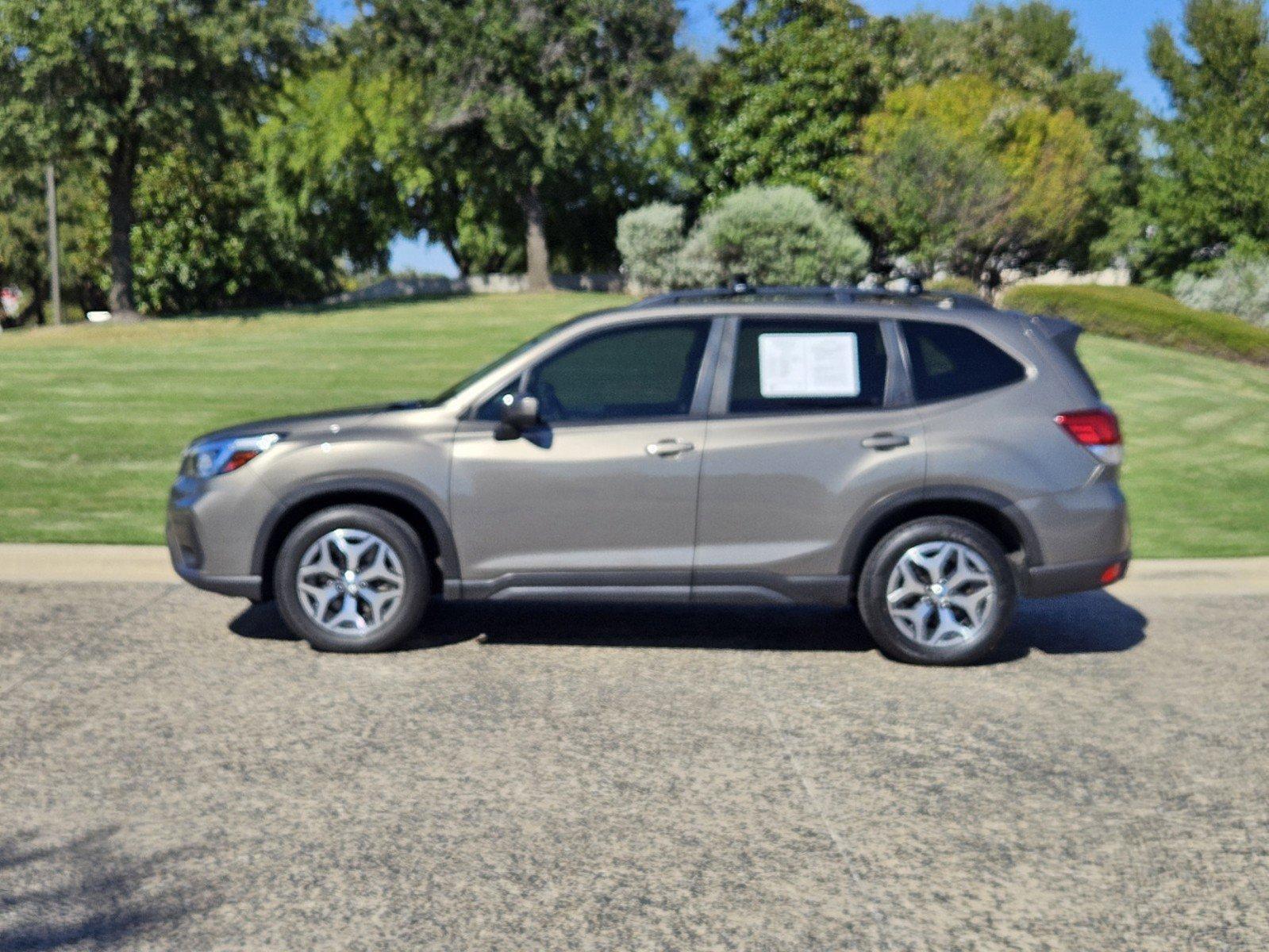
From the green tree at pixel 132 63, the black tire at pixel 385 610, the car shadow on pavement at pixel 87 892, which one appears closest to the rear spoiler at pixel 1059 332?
the black tire at pixel 385 610

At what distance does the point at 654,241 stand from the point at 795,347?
4499cm

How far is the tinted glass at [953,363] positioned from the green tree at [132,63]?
37.1 m

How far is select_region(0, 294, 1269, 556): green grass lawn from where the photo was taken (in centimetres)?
1226

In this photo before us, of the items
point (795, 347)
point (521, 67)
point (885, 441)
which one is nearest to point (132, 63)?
point (521, 67)

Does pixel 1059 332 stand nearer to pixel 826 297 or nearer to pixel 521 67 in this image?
pixel 826 297

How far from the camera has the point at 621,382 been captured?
806 centimetres

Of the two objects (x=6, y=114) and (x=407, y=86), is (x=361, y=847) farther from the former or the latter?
(x=407, y=86)

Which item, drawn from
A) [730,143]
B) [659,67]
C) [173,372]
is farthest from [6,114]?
[730,143]

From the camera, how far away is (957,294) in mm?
8492

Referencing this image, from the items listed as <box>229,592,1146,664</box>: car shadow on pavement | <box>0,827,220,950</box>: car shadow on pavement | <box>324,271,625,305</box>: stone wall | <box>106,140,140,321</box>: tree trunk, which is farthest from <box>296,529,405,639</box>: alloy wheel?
<box>324,271,625,305</box>: stone wall

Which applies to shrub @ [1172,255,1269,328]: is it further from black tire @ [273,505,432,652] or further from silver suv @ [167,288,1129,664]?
black tire @ [273,505,432,652]

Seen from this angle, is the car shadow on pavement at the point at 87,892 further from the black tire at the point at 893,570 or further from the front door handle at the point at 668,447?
the black tire at the point at 893,570

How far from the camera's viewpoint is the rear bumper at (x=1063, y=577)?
7508 millimetres

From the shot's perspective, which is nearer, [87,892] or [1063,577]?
[87,892]
